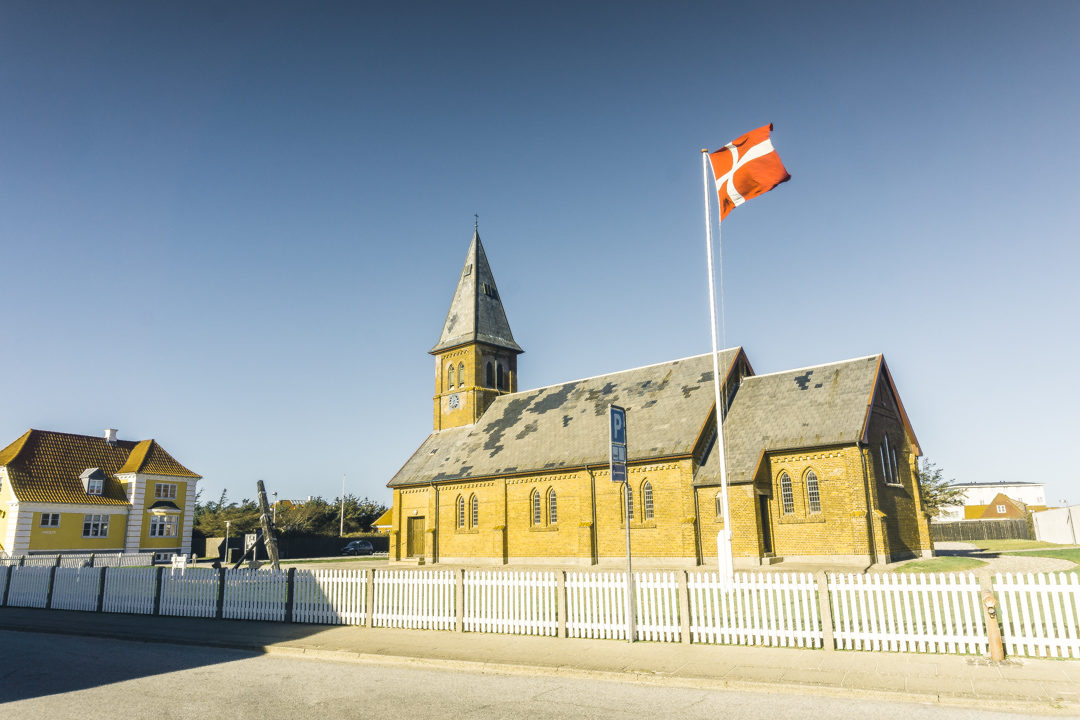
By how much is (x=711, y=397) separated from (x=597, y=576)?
78.5 ft

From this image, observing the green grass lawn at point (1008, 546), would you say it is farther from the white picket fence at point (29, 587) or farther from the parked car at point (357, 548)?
the parked car at point (357, 548)

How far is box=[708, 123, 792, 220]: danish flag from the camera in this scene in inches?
706

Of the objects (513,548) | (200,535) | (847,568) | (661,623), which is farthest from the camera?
(200,535)

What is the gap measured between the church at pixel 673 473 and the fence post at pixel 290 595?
616 inches

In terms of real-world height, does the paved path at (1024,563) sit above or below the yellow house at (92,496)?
below

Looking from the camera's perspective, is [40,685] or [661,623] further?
[661,623]

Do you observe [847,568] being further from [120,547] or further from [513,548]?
[120,547]

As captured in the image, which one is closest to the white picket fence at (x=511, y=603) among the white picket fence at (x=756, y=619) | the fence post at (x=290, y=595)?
the white picket fence at (x=756, y=619)

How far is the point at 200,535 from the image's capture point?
206 ft

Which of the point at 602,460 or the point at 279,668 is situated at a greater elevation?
the point at 602,460

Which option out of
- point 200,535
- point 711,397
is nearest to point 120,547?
point 200,535

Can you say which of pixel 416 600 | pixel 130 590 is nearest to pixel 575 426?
pixel 130 590

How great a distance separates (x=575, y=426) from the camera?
40500 millimetres

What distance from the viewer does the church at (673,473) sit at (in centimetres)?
3081
